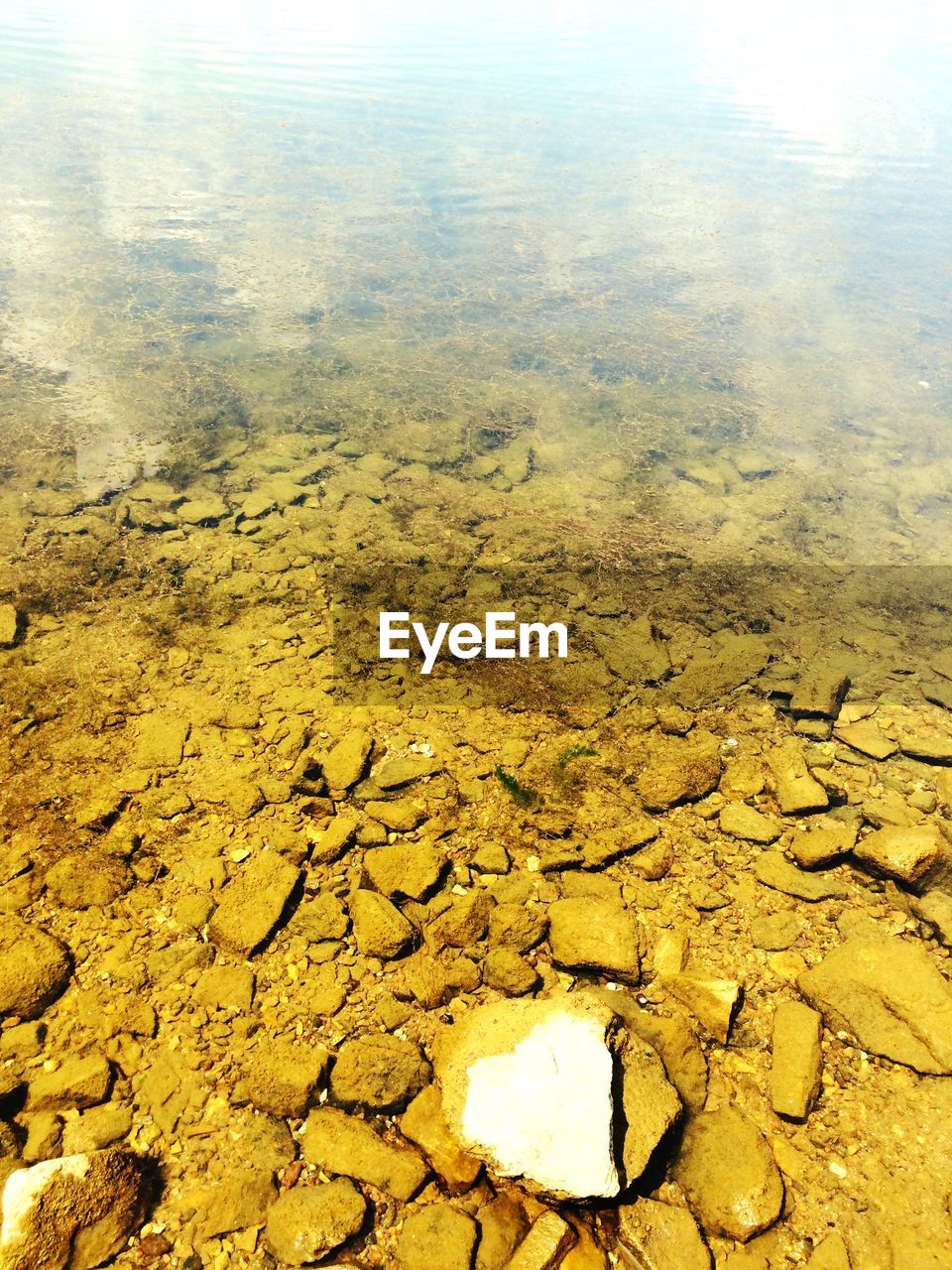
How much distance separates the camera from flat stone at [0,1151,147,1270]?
2.29 m

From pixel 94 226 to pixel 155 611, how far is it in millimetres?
7449

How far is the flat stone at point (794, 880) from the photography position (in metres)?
3.50

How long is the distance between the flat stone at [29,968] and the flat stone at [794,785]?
341cm

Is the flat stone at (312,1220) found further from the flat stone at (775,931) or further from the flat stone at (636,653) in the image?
the flat stone at (636,653)

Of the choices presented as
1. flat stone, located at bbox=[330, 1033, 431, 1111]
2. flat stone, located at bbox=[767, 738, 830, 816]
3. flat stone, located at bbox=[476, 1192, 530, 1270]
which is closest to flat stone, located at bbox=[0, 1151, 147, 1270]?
flat stone, located at bbox=[330, 1033, 431, 1111]

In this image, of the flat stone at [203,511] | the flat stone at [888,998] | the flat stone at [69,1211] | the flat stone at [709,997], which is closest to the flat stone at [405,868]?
the flat stone at [709,997]

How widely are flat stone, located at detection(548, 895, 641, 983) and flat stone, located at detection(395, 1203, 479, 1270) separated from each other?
1.01 metres

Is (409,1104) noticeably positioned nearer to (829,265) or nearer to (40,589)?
(40,589)

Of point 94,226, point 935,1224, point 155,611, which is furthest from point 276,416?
point 935,1224

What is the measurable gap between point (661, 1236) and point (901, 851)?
1.96 metres

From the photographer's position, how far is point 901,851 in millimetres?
3479

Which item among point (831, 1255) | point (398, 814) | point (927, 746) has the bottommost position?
point (831, 1255)

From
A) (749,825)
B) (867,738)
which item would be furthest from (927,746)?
(749,825)

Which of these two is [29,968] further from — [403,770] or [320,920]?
[403,770]
